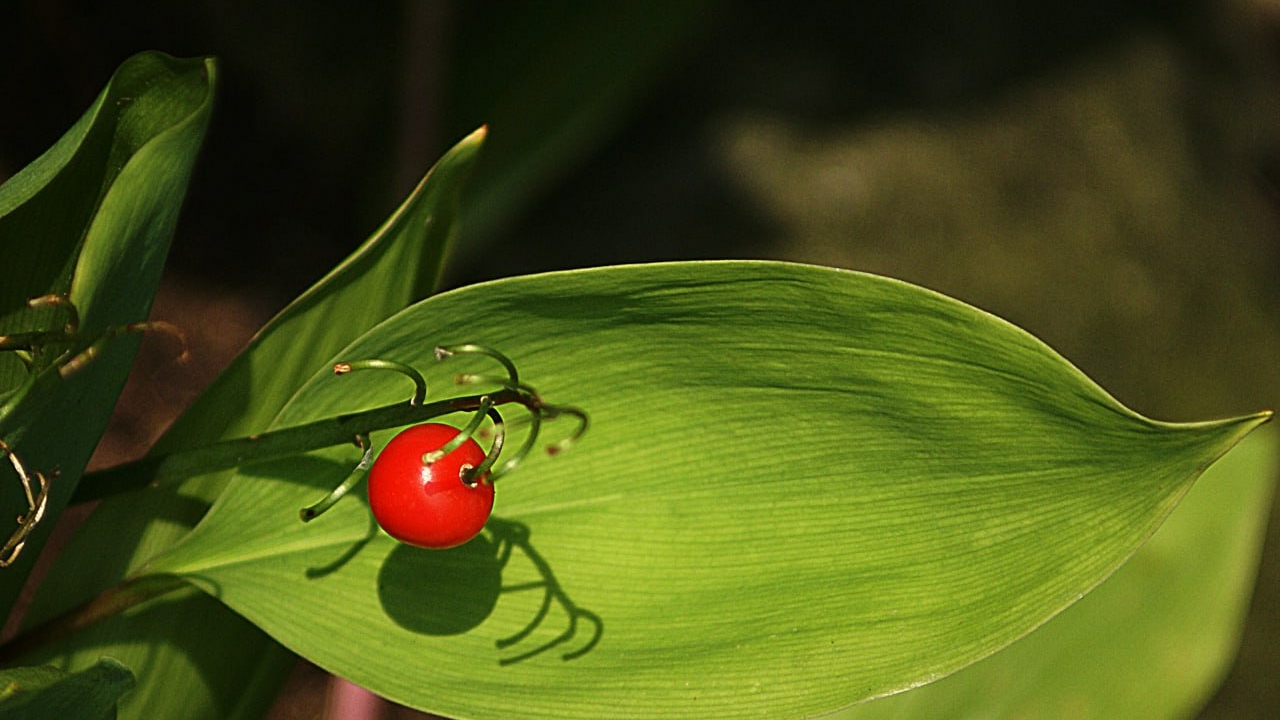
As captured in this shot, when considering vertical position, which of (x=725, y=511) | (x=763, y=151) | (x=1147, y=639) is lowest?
(x=1147, y=639)

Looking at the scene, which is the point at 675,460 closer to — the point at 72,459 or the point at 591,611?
the point at 591,611

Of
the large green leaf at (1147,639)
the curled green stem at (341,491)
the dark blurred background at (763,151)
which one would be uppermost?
the dark blurred background at (763,151)

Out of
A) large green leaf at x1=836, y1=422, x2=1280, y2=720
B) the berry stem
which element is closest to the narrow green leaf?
the berry stem

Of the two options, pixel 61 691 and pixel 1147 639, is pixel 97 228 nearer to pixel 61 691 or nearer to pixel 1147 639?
pixel 61 691

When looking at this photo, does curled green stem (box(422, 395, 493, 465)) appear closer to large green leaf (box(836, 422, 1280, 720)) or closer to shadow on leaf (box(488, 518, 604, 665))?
shadow on leaf (box(488, 518, 604, 665))

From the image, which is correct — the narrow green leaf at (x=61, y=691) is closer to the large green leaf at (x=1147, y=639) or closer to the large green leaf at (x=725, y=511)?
the large green leaf at (x=725, y=511)

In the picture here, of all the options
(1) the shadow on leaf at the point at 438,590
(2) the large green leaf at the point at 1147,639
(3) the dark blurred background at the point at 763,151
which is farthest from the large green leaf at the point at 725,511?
(3) the dark blurred background at the point at 763,151

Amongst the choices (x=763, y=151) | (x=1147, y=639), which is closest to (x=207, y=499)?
(x=1147, y=639)
